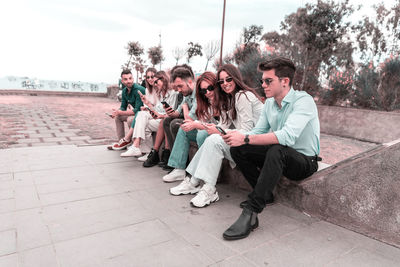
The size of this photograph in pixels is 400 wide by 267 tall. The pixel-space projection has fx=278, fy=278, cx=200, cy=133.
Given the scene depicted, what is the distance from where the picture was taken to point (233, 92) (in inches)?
105

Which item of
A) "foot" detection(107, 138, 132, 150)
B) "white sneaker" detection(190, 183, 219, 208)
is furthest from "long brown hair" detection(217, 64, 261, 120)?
"foot" detection(107, 138, 132, 150)

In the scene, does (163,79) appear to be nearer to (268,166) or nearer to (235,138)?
(235,138)

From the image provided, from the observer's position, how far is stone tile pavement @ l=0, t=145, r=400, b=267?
5.36 feet

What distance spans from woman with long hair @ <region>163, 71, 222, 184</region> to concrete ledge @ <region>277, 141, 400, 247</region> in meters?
1.07

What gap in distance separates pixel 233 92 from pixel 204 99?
376mm

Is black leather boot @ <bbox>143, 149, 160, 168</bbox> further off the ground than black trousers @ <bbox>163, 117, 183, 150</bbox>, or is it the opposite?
black trousers @ <bbox>163, 117, 183, 150</bbox>

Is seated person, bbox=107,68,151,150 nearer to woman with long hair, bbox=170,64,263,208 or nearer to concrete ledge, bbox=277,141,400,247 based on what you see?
woman with long hair, bbox=170,64,263,208

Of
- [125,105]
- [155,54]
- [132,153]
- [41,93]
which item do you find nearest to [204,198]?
[132,153]

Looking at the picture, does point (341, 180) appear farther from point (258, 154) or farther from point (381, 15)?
point (381, 15)

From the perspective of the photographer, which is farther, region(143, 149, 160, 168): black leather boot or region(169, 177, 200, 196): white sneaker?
region(143, 149, 160, 168): black leather boot

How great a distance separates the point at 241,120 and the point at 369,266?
4.89 ft

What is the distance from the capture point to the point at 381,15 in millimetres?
16453

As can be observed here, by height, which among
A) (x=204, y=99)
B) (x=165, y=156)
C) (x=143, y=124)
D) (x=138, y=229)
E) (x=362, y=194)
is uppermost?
(x=204, y=99)

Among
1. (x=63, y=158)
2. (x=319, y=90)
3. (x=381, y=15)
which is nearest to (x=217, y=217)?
(x=63, y=158)
